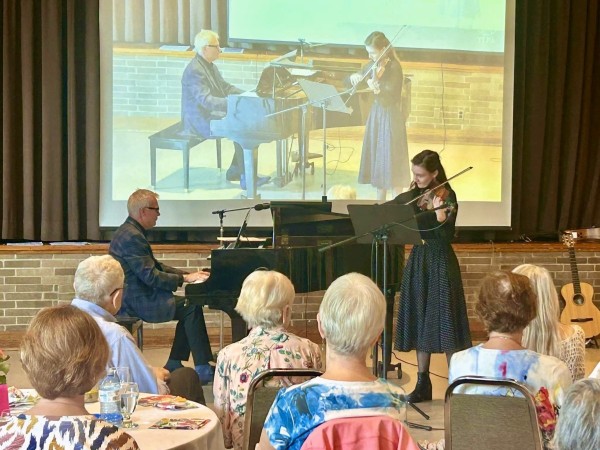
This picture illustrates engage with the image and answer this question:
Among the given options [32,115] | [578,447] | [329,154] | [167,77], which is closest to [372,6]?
[329,154]

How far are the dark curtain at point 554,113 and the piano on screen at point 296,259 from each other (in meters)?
2.67

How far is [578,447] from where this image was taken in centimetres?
146

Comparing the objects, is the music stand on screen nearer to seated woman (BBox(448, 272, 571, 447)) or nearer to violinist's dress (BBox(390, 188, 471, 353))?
violinist's dress (BBox(390, 188, 471, 353))

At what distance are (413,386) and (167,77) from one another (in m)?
3.41

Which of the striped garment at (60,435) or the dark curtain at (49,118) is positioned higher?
the dark curtain at (49,118)

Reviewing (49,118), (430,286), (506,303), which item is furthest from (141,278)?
(506,303)

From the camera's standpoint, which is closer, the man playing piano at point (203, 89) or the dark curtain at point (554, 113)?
the man playing piano at point (203, 89)

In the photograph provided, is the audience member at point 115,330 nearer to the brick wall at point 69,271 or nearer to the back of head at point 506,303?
the back of head at point 506,303

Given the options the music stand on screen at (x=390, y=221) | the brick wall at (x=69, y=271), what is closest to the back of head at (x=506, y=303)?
the music stand on screen at (x=390, y=221)

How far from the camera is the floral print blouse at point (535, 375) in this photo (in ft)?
8.89

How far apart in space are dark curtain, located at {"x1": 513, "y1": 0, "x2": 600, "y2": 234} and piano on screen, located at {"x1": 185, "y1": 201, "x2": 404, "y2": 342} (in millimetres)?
2668

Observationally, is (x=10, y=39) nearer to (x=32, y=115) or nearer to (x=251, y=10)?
(x=32, y=115)

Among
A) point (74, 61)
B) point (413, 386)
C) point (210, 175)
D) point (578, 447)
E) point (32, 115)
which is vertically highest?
point (74, 61)

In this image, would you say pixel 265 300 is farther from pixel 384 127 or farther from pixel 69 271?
pixel 384 127
